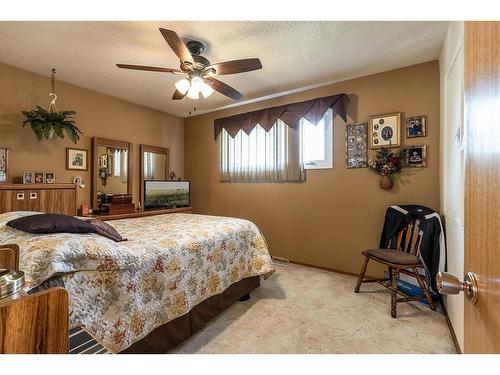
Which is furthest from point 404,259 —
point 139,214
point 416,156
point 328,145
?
point 139,214

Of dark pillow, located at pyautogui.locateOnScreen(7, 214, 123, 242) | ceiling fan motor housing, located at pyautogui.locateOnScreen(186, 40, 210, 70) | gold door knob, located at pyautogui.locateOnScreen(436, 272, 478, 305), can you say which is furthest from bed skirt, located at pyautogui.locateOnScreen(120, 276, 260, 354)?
ceiling fan motor housing, located at pyautogui.locateOnScreen(186, 40, 210, 70)

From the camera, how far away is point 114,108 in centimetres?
350

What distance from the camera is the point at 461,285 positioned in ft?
2.06

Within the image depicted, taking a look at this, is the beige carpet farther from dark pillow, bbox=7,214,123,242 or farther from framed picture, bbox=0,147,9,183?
framed picture, bbox=0,147,9,183

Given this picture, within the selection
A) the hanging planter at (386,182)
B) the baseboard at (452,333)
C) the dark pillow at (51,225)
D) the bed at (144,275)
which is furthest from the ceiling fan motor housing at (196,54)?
the baseboard at (452,333)

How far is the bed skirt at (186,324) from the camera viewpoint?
1422 millimetres

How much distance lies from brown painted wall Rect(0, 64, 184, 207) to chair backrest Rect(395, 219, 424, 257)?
3.69m

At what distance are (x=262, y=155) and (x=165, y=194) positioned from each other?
1684 millimetres

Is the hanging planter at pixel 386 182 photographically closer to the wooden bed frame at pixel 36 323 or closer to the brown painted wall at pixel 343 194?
the brown painted wall at pixel 343 194

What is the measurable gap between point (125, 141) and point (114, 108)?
488 mm

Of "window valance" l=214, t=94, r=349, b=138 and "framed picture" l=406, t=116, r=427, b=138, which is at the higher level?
"window valance" l=214, t=94, r=349, b=138

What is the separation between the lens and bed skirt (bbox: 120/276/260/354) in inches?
Result: 56.0

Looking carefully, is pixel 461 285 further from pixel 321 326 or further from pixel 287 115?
pixel 287 115
